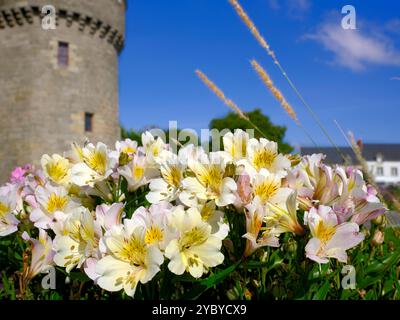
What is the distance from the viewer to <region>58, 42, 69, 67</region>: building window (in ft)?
60.4

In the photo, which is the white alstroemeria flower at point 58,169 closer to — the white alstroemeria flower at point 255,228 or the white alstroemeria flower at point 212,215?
the white alstroemeria flower at point 212,215

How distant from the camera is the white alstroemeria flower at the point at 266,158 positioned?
4.90 feet

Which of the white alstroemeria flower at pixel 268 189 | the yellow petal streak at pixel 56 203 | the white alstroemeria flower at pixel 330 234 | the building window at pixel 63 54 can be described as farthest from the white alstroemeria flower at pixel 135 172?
the building window at pixel 63 54

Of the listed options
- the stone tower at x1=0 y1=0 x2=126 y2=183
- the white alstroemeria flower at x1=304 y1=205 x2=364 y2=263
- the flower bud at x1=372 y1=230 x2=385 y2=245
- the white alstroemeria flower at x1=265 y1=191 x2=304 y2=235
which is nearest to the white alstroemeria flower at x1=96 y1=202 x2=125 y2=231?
the white alstroemeria flower at x1=265 y1=191 x2=304 y2=235

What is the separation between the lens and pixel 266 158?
1522 mm

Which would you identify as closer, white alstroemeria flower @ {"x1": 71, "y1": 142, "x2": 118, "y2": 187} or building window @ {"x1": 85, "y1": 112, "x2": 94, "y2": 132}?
white alstroemeria flower @ {"x1": 71, "y1": 142, "x2": 118, "y2": 187}

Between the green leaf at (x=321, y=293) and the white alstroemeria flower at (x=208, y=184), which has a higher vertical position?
the white alstroemeria flower at (x=208, y=184)

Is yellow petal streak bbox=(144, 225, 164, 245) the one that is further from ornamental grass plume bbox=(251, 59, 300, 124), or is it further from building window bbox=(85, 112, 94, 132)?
building window bbox=(85, 112, 94, 132)

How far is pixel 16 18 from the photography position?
18219 millimetres

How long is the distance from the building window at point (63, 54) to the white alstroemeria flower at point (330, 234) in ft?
62.3

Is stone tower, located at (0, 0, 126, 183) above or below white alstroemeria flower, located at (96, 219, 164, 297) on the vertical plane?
above

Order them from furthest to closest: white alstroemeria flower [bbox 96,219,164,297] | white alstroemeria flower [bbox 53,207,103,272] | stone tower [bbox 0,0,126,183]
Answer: stone tower [bbox 0,0,126,183]
white alstroemeria flower [bbox 53,207,103,272]
white alstroemeria flower [bbox 96,219,164,297]

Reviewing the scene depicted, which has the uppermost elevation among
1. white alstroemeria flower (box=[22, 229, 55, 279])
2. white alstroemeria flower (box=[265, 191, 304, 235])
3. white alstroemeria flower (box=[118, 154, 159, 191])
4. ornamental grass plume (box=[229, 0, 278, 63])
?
ornamental grass plume (box=[229, 0, 278, 63])
